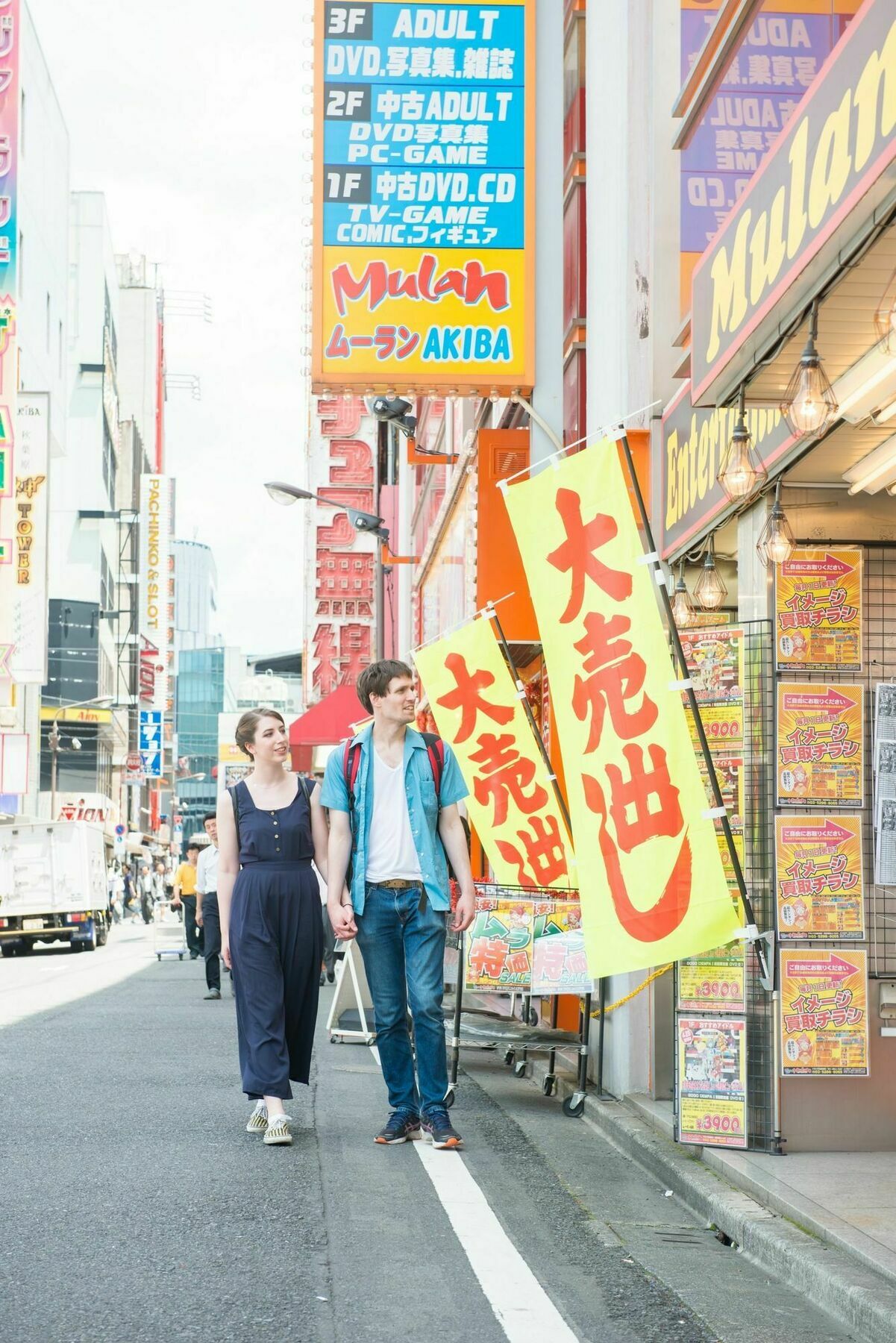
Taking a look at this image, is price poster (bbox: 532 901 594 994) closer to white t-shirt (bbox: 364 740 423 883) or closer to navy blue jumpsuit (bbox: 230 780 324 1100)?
navy blue jumpsuit (bbox: 230 780 324 1100)

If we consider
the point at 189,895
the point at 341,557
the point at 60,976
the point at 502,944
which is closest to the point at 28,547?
the point at 341,557

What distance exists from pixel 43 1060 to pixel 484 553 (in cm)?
622

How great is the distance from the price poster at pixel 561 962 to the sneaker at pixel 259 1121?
1994 mm

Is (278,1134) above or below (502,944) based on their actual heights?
below

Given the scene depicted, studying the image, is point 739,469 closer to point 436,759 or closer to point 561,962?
point 436,759

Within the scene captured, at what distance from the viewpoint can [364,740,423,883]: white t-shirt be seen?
7152 mm

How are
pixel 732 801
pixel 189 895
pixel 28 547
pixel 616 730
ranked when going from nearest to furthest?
pixel 616 730
pixel 732 801
pixel 189 895
pixel 28 547

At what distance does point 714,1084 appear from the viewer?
7.04 meters

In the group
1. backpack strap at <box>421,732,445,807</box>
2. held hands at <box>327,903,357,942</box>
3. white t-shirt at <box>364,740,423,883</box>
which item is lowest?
held hands at <box>327,903,357,942</box>

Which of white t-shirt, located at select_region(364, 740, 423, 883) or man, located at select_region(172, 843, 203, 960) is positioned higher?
white t-shirt, located at select_region(364, 740, 423, 883)

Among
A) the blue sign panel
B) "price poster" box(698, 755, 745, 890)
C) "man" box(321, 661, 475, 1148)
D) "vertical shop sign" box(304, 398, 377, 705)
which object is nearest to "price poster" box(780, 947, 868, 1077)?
"price poster" box(698, 755, 745, 890)

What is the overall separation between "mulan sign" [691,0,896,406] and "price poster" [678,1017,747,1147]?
8.66 feet

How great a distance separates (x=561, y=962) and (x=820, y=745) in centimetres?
242

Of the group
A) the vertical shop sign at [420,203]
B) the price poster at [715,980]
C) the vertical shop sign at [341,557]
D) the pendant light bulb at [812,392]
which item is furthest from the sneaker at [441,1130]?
Result: the vertical shop sign at [341,557]
